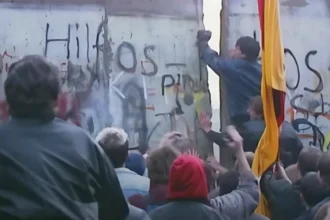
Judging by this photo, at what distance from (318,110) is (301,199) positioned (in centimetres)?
294

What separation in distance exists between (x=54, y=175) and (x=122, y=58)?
4517 millimetres

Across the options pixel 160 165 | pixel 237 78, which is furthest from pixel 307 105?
pixel 160 165

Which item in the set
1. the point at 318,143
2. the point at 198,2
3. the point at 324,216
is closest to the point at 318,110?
the point at 318,143

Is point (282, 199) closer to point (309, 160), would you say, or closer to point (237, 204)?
point (309, 160)

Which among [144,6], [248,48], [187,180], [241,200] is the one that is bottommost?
[241,200]

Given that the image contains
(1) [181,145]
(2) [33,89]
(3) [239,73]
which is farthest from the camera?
(3) [239,73]

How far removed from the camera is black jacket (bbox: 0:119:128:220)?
334cm

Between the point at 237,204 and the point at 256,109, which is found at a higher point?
the point at 256,109

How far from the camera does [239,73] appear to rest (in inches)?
307

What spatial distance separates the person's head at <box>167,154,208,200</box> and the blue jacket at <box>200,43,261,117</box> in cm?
323

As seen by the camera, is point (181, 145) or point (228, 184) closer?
point (228, 184)

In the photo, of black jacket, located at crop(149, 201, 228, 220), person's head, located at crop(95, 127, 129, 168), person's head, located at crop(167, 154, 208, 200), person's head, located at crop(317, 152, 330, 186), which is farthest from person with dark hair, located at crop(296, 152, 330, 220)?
person's head, located at crop(95, 127, 129, 168)

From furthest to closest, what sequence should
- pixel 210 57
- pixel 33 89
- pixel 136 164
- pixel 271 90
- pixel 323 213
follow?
1. pixel 210 57
2. pixel 271 90
3. pixel 136 164
4. pixel 323 213
5. pixel 33 89

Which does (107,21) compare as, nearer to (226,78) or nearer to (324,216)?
(226,78)
